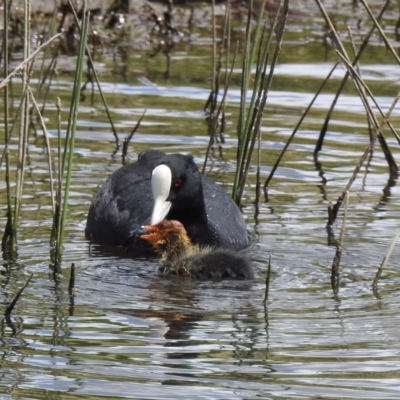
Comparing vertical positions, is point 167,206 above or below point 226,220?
above

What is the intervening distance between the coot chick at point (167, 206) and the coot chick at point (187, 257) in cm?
10

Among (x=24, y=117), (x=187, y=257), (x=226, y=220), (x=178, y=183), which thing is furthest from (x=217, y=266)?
(x=24, y=117)

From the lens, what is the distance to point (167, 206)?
612 cm

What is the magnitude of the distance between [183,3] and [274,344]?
28.8 ft

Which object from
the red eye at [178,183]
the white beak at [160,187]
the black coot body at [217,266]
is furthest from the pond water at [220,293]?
the red eye at [178,183]

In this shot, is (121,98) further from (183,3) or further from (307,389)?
(307,389)

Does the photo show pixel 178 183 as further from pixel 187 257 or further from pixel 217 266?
pixel 217 266

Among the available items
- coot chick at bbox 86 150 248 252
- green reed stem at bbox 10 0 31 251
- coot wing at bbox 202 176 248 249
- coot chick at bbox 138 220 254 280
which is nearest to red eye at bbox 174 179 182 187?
coot chick at bbox 86 150 248 252

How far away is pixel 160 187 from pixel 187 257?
18.0 inches

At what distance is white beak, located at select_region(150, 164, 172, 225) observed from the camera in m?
5.98

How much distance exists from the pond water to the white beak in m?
0.28

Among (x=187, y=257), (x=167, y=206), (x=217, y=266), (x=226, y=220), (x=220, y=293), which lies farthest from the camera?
(x=226, y=220)

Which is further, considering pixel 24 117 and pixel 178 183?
pixel 178 183

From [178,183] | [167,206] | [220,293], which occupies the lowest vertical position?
[220,293]
